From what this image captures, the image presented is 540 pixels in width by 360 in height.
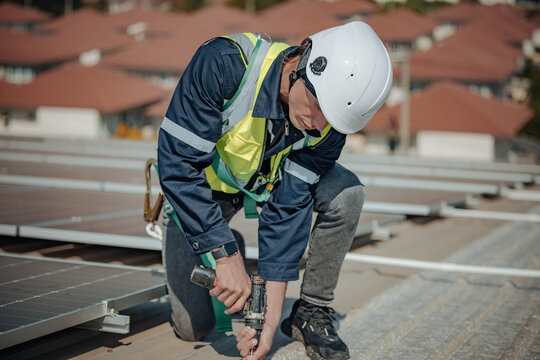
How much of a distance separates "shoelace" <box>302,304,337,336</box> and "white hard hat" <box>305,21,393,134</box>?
A: 870 millimetres

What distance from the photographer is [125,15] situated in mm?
72062

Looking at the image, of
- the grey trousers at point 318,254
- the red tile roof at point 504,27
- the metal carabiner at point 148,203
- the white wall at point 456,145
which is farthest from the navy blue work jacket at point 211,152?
the red tile roof at point 504,27

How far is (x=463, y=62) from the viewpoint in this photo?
196 ft

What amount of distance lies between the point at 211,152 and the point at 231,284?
1.81 ft

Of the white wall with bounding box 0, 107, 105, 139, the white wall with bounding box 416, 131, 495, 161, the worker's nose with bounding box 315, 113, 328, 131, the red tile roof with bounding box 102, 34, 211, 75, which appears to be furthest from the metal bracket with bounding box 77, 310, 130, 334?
the red tile roof with bounding box 102, 34, 211, 75

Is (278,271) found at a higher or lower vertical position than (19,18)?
lower

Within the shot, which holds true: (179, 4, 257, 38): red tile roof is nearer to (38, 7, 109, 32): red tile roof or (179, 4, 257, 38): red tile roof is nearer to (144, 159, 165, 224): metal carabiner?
(38, 7, 109, 32): red tile roof

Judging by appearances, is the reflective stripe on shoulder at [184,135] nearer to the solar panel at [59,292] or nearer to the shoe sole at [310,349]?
the solar panel at [59,292]

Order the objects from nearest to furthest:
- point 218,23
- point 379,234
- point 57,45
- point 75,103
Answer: point 379,234 → point 75,103 → point 57,45 → point 218,23

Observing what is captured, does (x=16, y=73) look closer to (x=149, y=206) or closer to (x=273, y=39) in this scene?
(x=273, y=39)

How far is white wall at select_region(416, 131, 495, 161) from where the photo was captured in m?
47.3

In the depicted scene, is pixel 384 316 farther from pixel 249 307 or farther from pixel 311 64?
pixel 311 64

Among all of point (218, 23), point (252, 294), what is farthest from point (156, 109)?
point (252, 294)

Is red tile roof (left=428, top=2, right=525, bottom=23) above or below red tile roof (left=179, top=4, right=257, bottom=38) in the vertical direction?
above
